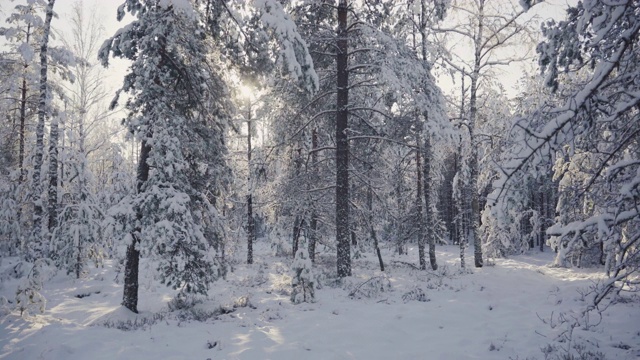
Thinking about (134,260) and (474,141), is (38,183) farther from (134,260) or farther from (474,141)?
(474,141)

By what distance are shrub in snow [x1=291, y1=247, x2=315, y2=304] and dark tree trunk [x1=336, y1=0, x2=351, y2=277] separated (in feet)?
7.52

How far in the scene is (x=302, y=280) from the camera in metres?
9.77

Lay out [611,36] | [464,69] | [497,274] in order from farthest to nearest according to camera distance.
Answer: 1. [464,69]
2. [497,274]
3. [611,36]

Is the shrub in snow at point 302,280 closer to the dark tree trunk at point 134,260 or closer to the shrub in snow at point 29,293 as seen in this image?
the dark tree trunk at point 134,260

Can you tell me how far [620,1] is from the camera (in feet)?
11.8

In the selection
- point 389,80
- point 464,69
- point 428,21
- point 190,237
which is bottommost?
point 190,237

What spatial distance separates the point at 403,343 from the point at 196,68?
28.1 ft

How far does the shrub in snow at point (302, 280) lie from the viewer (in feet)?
31.4

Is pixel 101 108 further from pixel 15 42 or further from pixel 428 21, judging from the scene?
pixel 428 21

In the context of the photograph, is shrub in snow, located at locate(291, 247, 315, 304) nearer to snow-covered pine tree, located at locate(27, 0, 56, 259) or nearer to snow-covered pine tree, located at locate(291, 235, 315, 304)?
snow-covered pine tree, located at locate(291, 235, 315, 304)

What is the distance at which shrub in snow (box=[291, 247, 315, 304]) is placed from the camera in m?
9.57

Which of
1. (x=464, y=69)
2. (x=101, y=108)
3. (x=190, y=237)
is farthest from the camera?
(x=101, y=108)

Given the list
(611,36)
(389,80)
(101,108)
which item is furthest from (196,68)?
(101,108)

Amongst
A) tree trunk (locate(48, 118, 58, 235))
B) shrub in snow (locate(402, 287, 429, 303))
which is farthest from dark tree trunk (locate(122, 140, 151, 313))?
tree trunk (locate(48, 118, 58, 235))
